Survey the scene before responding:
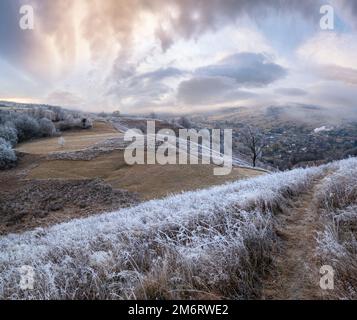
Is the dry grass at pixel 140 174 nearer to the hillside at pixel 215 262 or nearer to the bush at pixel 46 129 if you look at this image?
the hillside at pixel 215 262

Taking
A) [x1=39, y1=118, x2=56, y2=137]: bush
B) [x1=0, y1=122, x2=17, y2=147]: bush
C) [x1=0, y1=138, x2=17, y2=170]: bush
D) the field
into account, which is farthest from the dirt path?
[x1=39, y1=118, x2=56, y2=137]: bush

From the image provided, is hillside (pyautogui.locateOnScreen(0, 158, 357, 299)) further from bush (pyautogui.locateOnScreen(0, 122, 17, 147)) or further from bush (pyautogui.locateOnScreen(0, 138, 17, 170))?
bush (pyautogui.locateOnScreen(0, 122, 17, 147))

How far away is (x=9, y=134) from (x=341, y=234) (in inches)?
2135

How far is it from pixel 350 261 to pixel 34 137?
61830 mm

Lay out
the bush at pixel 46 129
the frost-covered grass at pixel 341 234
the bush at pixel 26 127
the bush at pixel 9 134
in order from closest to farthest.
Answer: the frost-covered grass at pixel 341 234
the bush at pixel 9 134
the bush at pixel 26 127
the bush at pixel 46 129

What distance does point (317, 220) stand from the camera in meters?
5.79

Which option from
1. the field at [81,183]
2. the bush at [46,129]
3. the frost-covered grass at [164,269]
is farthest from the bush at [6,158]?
the frost-covered grass at [164,269]

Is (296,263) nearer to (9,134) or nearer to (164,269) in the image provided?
(164,269)

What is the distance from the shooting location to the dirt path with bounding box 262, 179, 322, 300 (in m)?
3.57

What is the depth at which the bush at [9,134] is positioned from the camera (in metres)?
48.1

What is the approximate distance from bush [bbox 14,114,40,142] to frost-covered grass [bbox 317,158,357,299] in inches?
2301

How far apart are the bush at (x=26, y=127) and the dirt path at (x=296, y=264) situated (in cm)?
5865

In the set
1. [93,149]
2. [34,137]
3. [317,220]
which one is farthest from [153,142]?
[317,220]
